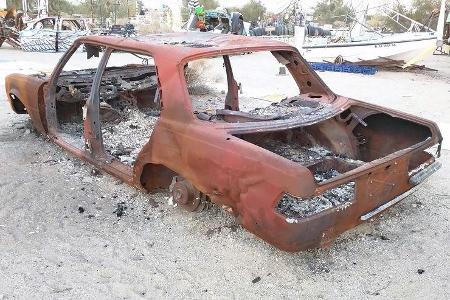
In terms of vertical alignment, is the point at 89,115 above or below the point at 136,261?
above

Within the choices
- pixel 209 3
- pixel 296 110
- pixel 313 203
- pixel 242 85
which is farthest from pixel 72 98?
pixel 209 3

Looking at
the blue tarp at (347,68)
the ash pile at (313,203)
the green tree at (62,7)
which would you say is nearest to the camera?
the ash pile at (313,203)

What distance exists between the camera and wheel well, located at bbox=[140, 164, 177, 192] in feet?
11.7

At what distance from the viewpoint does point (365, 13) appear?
16078 millimetres

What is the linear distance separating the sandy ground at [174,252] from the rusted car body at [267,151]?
292mm

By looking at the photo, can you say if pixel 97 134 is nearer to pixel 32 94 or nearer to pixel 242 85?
pixel 32 94

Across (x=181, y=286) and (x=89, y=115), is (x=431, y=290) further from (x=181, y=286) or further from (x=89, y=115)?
(x=89, y=115)

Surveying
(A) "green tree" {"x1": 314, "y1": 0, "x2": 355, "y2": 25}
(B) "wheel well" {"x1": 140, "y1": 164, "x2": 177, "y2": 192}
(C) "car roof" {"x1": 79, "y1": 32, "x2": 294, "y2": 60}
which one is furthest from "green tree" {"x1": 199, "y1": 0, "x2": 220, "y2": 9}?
(B) "wheel well" {"x1": 140, "y1": 164, "x2": 177, "y2": 192}

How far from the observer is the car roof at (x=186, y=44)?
3408mm

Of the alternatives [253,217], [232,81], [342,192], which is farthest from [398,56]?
[253,217]

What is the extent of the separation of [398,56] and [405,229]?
41.1ft

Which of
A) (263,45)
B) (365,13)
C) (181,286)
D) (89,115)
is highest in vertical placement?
(365,13)

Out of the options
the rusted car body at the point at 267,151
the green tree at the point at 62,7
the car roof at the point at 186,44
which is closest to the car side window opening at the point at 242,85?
the rusted car body at the point at 267,151

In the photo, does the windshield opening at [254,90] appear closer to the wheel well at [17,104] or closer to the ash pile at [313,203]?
the ash pile at [313,203]
